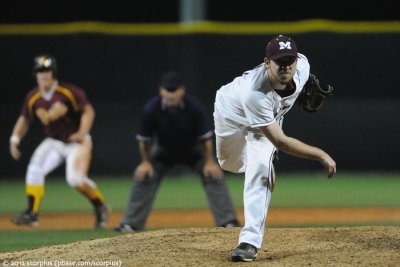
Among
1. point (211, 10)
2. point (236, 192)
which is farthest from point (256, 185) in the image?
point (211, 10)

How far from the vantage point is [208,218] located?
9.91m

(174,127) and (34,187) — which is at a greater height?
(174,127)

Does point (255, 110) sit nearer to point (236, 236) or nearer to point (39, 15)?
point (236, 236)

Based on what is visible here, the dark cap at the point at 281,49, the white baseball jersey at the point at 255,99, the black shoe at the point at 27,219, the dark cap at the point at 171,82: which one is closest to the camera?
the dark cap at the point at 281,49

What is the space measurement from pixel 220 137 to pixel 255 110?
67 cm

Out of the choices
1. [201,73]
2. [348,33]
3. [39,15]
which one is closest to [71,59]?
[201,73]

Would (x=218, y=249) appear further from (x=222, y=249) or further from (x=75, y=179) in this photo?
(x=75, y=179)

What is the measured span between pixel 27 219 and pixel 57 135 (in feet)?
3.07

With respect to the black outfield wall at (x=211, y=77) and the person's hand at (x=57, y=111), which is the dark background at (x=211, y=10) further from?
the person's hand at (x=57, y=111)

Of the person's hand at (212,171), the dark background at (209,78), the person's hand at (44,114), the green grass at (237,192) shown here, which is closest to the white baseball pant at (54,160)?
→ the person's hand at (44,114)

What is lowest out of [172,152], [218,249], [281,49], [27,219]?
[27,219]

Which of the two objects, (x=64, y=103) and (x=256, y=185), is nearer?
(x=256, y=185)

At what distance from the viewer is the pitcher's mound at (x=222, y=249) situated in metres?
5.39

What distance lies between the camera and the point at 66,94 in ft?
29.8
